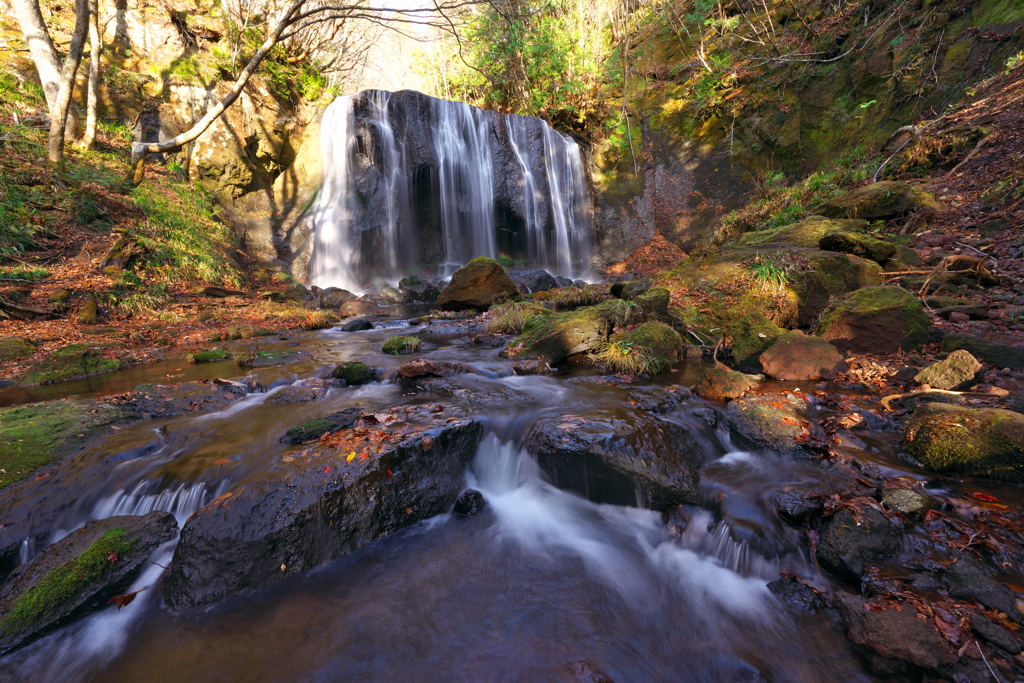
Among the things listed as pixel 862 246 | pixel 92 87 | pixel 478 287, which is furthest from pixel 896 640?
pixel 92 87

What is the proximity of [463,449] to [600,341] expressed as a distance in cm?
354

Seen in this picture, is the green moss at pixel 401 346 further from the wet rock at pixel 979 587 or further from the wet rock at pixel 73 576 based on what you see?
the wet rock at pixel 979 587

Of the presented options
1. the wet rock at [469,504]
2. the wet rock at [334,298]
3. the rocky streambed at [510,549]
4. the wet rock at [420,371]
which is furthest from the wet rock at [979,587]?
the wet rock at [334,298]

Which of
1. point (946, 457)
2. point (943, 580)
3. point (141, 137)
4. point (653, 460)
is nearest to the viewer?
point (943, 580)

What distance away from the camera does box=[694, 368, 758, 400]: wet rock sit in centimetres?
466

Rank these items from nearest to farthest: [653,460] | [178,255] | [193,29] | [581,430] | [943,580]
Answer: [943,580]
[653,460]
[581,430]
[178,255]
[193,29]

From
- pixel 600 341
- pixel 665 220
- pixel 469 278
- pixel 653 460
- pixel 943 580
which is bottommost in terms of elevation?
pixel 943 580

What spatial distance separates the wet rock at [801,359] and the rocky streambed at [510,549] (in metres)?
0.54

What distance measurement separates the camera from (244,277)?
43.8 ft

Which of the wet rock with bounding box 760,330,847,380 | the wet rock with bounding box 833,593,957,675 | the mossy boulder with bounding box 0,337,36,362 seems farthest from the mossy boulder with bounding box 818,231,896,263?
the mossy boulder with bounding box 0,337,36,362

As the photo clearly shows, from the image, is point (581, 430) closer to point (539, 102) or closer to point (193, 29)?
point (539, 102)

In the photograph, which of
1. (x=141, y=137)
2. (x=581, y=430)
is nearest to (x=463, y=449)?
(x=581, y=430)

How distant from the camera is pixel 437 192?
17750 mm

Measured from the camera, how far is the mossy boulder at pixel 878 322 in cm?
486
